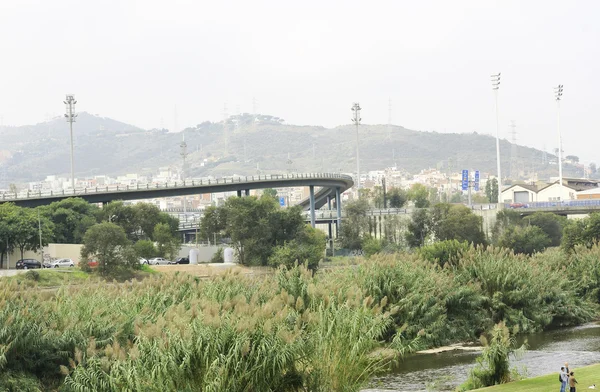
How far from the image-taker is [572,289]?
48500 millimetres

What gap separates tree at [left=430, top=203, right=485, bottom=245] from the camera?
92.5 metres

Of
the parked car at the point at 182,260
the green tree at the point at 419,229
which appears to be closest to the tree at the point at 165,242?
the parked car at the point at 182,260

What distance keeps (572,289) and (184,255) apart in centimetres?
5001

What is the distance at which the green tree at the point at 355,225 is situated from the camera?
10169 cm

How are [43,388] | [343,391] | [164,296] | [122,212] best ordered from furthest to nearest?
[122,212]
[164,296]
[43,388]
[343,391]

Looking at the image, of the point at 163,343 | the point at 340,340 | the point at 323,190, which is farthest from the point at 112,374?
the point at 323,190

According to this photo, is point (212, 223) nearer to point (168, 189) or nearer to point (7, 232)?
point (168, 189)

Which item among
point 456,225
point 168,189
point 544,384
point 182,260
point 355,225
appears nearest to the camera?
point 544,384

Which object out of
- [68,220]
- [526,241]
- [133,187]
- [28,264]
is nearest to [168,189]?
[133,187]

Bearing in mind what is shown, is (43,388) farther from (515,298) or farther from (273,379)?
(515,298)

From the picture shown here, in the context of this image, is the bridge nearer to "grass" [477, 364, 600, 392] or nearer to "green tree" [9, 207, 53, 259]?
"green tree" [9, 207, 53, 259]

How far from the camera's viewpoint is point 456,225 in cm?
9250

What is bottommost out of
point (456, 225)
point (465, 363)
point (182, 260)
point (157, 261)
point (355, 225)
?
point (465, 363)

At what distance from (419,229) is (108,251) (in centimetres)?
4009
